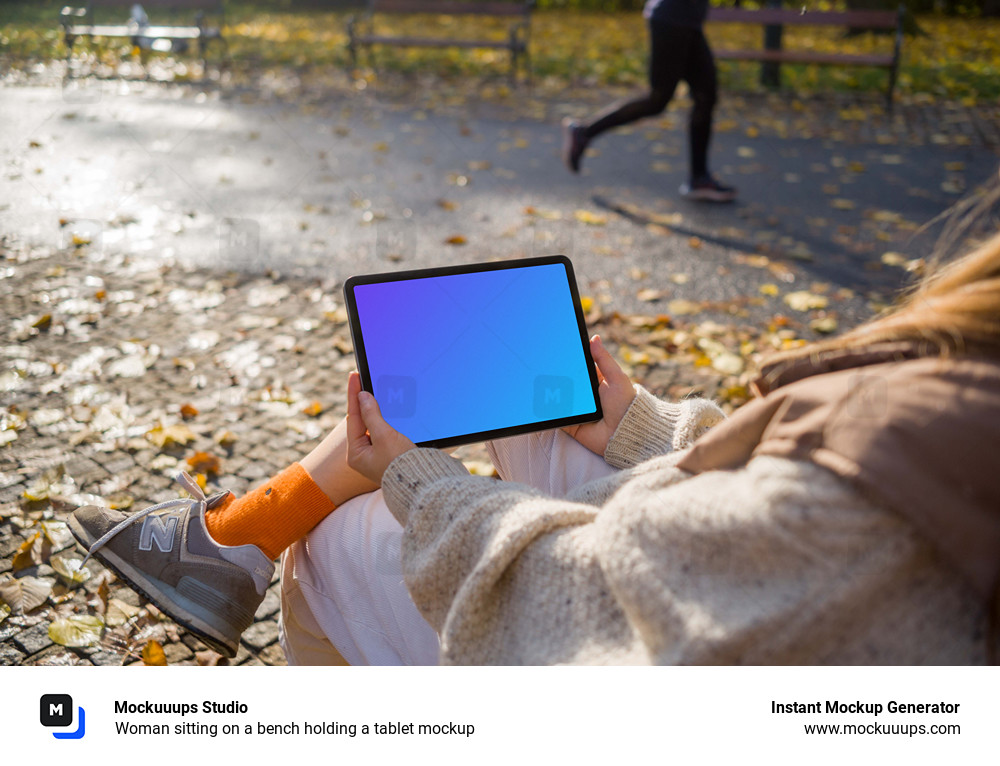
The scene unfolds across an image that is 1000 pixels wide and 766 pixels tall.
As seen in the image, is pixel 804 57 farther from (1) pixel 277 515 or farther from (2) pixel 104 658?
(2) pixel 104 658

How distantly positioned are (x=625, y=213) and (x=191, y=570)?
3944 millimetres

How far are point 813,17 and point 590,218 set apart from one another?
4.48 metres

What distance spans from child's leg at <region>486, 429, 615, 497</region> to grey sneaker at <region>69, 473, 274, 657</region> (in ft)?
1.82

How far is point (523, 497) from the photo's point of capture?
1249mm

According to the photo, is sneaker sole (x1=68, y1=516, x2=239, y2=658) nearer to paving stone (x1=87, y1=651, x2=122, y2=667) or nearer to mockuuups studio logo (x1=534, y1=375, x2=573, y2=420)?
paving stone (x1=87, y1=651, x2=122, y2=667)

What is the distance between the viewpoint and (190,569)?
5.60ft

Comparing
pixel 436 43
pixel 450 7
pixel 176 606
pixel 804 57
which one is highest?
pixel 450 7

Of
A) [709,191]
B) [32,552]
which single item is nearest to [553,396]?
[32,552]

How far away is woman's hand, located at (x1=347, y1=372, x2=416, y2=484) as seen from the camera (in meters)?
1.47

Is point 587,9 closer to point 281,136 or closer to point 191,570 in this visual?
point 281,136

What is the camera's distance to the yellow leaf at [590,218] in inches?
194

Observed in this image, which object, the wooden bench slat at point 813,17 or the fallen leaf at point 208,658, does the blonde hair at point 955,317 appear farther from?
the wooden bench slat at point 813,17

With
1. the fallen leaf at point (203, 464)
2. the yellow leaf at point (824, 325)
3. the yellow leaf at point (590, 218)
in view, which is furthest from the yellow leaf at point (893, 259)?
the fallen leaf at point (203, 464)

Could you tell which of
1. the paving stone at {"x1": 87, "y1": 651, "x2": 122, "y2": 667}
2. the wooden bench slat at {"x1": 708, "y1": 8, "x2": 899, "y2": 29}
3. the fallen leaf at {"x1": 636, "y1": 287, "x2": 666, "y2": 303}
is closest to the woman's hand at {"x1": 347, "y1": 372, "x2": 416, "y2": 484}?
the paving stone at {"x1": 87, "y1": 651, "x2": 122, "y2": 667}
